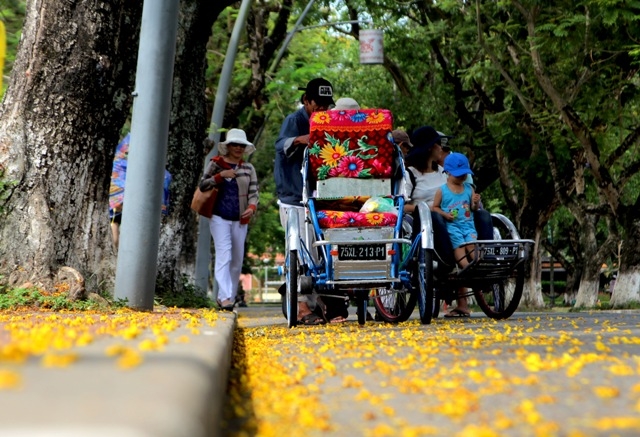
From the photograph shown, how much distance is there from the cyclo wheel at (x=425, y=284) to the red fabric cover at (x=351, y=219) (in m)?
0.43

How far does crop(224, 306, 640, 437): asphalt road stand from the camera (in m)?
3.84

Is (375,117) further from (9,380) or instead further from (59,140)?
(9,380)

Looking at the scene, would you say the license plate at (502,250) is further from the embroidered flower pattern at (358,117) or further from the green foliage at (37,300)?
the green foliage at (37,300)

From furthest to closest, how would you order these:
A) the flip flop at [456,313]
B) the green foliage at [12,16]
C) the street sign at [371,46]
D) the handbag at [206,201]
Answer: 1. the street sign at [371,46]
2. the green foliage at [12,16]
3. the handbag at [206,201]
4. the flip flop at [456,313]

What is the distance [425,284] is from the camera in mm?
10195

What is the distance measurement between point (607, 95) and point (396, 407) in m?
18.6

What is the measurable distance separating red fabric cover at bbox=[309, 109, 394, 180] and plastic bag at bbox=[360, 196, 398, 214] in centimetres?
36

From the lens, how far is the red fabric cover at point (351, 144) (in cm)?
1093

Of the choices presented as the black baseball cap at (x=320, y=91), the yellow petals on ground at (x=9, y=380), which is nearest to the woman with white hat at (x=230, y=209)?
the black baseball cap at (x=320, y=91)

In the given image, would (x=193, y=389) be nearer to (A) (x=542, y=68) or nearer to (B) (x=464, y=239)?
(B) (x=464, y=239)

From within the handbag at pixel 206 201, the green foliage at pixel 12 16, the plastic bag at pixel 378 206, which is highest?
the green foliage at pixel 12 16

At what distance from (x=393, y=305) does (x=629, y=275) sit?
9.65 metres

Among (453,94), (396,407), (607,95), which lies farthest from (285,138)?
(453,94)

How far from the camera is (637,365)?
18.0 feet
